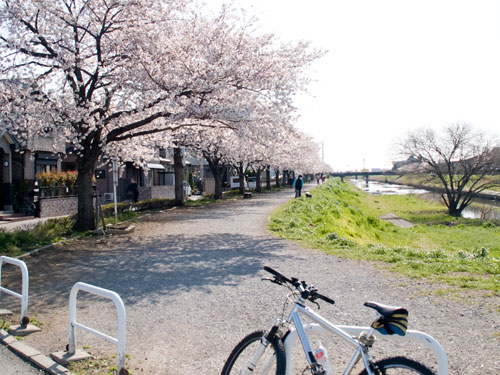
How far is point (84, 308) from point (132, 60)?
336 inches

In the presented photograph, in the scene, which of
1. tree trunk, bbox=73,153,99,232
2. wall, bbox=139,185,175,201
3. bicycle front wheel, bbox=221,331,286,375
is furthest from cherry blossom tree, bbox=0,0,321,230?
wall, bbox=139,185,175,201

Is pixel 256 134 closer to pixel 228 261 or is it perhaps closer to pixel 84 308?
pixel 228 261

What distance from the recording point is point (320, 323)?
2975 millimetres

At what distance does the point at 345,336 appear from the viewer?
111 inches

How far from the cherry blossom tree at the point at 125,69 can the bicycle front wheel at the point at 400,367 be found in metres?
10.7

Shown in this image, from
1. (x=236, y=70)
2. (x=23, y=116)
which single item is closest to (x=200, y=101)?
(x=236, y=70)

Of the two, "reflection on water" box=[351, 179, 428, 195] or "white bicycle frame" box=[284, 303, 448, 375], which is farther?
"reflection on water" box=[351, 179, 428, 195]

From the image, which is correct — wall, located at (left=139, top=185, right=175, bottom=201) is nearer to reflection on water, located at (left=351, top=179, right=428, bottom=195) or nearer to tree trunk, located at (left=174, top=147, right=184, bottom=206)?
tree trunk, located at (left=174, top=147, right=184, bottom=206)

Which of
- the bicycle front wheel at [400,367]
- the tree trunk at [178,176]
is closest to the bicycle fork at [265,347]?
the bicycle front wheel at [400,367]

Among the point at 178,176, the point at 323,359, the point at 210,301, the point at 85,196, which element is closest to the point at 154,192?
the point at 178,176

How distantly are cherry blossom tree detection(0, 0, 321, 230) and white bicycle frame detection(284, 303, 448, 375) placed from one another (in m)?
10.3

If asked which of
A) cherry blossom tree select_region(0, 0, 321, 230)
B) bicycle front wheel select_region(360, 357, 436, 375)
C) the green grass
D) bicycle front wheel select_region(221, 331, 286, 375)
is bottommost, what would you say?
the green grass

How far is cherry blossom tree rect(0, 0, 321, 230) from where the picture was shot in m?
12.5

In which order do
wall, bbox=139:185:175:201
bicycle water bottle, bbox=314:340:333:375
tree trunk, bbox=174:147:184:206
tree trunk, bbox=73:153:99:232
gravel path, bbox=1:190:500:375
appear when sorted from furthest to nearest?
wall, bbox=139:185:175:201, tree trunk, bbox=174:147:184:206, tree trunk, bbox=73:153:99:232, gravel path, bbox=1:190:500:375, bicycle water bottle, bbox=314:340:333:375
